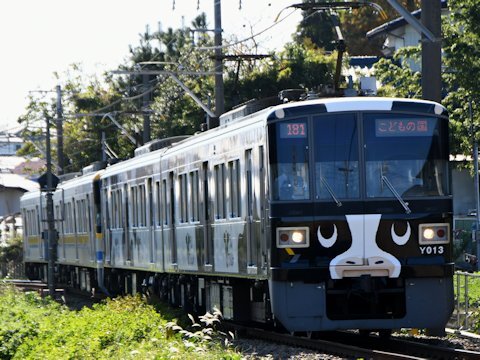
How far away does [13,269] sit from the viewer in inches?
2569

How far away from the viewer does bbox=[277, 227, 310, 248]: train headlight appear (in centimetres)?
1474

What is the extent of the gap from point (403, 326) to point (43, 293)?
61.3 feet

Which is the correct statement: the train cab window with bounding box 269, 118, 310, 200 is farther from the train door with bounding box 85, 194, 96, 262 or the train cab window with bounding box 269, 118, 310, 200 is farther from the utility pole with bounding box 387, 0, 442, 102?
the train door with bounding box 85, 194, 96, 262

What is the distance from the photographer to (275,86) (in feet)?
155

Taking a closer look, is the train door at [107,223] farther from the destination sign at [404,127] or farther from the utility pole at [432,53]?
the destination sign at [404,127]

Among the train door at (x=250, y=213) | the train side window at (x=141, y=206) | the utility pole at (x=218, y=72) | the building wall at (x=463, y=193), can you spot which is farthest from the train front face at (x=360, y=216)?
the building wall at (x=463, y=193)

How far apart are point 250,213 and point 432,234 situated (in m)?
2.39

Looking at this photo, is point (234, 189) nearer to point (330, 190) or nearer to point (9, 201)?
point (330, 190)

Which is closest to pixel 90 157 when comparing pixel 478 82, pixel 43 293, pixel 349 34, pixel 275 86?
pixel 349 34

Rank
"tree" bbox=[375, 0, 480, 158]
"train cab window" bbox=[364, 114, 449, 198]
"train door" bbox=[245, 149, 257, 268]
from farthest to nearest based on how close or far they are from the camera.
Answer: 1. "tree" bbox=[375, 0, 480, 158]
2. "train door" bbox=[245, 149, 257, 268]
3. "train cab window" bbox=[364, 114, 449, 198]

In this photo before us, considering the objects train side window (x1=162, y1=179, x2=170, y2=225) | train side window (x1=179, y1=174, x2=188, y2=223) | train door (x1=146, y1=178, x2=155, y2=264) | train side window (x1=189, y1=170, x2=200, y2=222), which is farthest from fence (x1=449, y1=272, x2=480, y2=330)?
train door (x1=146, y1=178, x2=155, y2=264)

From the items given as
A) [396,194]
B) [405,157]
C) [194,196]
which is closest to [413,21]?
[405,157]

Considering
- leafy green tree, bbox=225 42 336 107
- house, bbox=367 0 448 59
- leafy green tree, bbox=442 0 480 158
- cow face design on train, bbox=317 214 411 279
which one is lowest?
cow face design on train, bbox=317 214 411 279

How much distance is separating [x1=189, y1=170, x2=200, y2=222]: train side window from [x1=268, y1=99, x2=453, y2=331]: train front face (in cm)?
481
